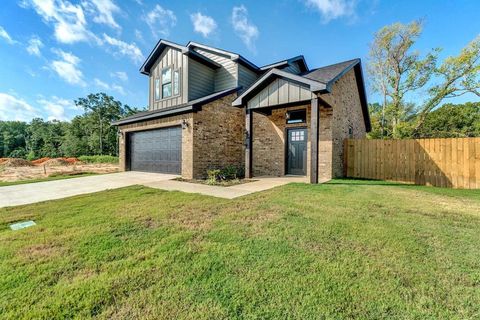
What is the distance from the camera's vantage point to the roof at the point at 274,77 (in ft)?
21.8

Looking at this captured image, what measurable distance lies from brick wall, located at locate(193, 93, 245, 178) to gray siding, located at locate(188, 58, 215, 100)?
2.14m

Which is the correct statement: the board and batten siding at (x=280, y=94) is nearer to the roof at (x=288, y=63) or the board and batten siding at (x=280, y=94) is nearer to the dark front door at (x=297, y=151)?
the dark front door at (x=297, y=151)

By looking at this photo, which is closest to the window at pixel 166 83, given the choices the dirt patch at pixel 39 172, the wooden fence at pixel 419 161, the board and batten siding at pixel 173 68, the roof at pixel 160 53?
the board and batten siding at pixel 173 68

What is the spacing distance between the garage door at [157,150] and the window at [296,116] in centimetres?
529

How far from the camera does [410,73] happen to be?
1723 centimetres

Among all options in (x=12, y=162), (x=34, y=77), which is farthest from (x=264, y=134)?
(x=12, y=162)

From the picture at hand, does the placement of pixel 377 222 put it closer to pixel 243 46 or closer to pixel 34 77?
pixel 243 46

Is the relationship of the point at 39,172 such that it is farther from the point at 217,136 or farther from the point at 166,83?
the point at 217,136

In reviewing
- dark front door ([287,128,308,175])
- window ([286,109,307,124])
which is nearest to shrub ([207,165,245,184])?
dark front door ([287,128,308,175])

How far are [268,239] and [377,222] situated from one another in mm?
2075

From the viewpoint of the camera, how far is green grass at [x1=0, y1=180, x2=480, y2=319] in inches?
66.6

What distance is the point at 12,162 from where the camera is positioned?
1984 centimetres

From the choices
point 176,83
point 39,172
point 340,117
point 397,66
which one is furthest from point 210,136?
point 397,66

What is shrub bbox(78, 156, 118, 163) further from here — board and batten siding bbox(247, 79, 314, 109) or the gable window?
board and batten siding bbox(247, 79, 314, 109)
